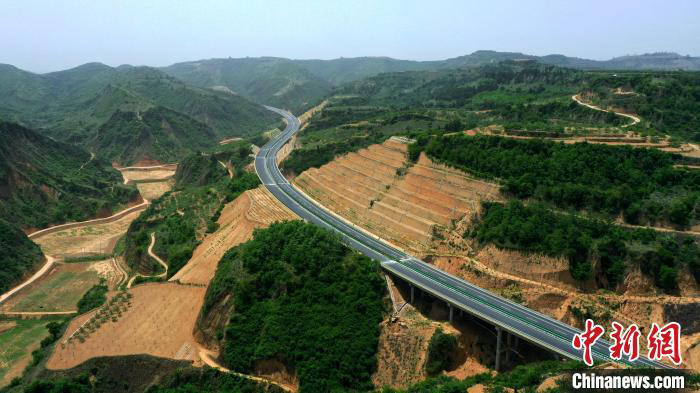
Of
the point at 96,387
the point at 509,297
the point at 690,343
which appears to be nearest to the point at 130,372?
the point at 96,387

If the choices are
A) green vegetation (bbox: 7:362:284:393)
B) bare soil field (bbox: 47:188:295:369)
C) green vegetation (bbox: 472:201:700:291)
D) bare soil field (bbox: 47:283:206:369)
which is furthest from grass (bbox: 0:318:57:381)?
green vegetation (bbox: 472:201:700:291)

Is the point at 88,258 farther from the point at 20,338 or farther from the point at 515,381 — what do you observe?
the point at 515,381

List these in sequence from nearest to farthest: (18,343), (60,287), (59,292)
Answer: (18,343) → (59,292) → (60,287)

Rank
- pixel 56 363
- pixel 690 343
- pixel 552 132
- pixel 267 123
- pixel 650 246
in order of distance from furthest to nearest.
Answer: pixel 267 123
pixel 552 132
pixel 56 363
pixel 650 246
pixel 690 343

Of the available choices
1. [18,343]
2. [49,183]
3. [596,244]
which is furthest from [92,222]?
[596,244]

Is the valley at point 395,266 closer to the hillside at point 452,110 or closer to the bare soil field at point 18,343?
the bare soil field at point 18,343

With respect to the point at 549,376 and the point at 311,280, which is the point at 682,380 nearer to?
the point at 549,376

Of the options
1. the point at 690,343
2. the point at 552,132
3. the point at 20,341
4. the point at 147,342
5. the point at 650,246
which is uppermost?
the point at 552,132

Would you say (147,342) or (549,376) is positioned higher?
(549,376)
